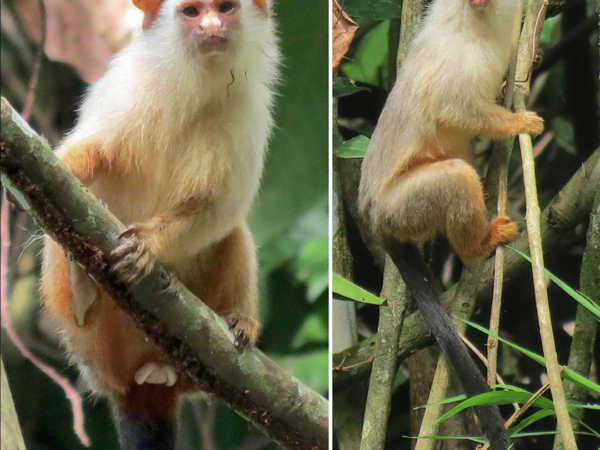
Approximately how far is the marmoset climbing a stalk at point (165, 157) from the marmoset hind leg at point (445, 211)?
312mm

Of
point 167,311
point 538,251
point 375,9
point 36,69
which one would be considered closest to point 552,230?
point 538,251

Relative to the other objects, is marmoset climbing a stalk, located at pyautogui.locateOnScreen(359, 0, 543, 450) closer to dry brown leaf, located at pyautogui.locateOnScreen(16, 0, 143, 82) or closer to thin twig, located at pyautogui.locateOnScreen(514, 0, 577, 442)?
thin twig, located at pyautogui.locateOnScreen(514, 0, 577, 442)

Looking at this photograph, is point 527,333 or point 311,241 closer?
point 527,333

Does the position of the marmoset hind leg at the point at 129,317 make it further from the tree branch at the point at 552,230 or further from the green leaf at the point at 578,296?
the green leaf at the point at 578,296

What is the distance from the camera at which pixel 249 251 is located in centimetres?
128

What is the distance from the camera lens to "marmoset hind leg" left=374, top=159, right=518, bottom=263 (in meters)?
1.18

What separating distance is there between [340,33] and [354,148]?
0.25 metres

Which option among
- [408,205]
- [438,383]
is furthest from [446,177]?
[438,383]

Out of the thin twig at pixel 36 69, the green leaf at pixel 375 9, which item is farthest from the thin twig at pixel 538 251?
the thin twig at pixel 36 69

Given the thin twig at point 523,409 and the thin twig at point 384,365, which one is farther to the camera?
the thin twig at point 384,365

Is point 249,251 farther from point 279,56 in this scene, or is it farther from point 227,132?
point 279,56

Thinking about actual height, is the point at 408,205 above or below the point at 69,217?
below

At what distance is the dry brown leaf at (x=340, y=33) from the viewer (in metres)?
1.33

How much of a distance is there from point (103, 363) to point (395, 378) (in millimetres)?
588
